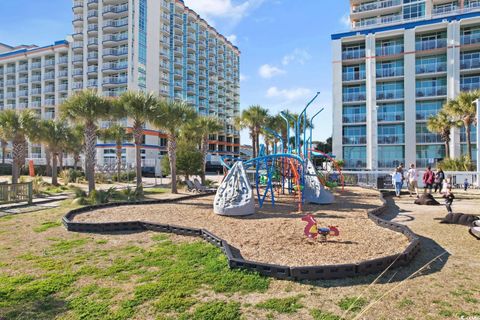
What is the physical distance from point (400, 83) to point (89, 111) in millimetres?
34835

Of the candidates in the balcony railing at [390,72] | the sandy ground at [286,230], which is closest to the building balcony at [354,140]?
the balcony railing at [390,72]

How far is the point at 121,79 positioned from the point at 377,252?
5444 cm

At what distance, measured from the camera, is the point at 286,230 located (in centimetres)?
868

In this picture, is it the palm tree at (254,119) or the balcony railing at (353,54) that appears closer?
the palm tree at (254,119)

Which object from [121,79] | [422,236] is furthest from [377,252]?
[121,79]

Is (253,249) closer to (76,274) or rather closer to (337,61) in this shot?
(76,274)

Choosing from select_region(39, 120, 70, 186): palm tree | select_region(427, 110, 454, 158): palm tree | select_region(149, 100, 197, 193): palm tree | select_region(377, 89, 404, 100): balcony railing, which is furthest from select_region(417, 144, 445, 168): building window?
select_region(39, 120, 70, 186): palm tree

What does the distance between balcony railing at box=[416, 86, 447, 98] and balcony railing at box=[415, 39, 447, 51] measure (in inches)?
179

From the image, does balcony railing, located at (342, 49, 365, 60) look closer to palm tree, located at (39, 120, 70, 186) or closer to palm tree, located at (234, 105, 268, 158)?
palm tree, located at (234, 105, 268, 158)

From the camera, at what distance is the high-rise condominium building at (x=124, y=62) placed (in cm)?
5381

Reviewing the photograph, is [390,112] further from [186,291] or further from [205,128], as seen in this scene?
[186,291]

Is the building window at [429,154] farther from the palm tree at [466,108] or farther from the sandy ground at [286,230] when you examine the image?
the sandy ground at [286,230]

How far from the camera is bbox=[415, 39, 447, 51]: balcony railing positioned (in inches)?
1415

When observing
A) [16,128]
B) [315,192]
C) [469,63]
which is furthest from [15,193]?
[469,63]
